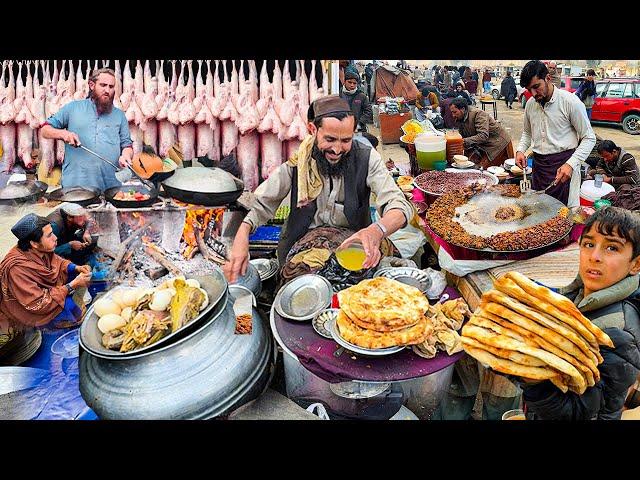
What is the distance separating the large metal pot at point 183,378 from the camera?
109 inches

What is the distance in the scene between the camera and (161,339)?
9.20ft

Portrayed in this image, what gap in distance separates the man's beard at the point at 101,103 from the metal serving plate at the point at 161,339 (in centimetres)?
105

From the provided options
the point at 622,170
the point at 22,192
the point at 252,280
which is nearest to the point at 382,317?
the point at 252,280

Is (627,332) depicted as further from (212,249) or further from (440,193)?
(212,249)

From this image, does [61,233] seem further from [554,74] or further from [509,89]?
[554,74]

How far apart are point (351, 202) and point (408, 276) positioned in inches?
21.7

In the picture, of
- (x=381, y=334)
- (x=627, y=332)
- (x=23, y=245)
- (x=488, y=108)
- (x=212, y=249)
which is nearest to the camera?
(x=627, y=332)

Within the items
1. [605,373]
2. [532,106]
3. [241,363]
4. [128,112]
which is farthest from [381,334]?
[128,112]

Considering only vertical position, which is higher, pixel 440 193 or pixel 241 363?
pixel 440 193

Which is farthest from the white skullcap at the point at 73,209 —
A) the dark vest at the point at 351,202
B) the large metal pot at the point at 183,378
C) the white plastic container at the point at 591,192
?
the white plastic container at the point at 591,192

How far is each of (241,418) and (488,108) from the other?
241cm

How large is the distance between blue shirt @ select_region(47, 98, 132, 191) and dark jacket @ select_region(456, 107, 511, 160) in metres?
2.14

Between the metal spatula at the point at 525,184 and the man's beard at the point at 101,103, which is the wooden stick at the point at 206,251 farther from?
the metal spatula at the point at 525,184

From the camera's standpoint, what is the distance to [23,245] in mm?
2924
